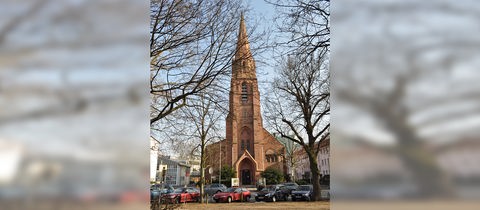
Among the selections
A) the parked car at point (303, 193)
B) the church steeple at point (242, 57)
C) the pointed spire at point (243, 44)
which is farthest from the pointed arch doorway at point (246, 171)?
the pointed spire at point (243, 44)

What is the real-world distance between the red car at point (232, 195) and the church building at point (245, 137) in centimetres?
72

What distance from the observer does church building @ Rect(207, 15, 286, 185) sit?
6770 millimetres

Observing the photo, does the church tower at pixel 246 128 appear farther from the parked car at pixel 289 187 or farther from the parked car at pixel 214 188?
the parked car at pixel 289 187

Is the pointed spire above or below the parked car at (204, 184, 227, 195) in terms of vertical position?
above

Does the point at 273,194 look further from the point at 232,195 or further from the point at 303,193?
the point at 232,195

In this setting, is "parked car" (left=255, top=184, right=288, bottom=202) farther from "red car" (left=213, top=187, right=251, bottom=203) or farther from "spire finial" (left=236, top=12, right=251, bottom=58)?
"spire finial" (left=236, top=12, right=251, bottom=58)

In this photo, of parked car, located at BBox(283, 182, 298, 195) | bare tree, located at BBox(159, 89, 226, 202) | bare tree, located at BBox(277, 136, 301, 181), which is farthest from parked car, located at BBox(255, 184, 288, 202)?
bare tree, located at BBox(159, 89, 226, 202)

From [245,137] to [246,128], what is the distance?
941mm

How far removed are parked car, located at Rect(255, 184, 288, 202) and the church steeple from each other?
274 inches

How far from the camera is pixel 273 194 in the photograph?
1250 cm

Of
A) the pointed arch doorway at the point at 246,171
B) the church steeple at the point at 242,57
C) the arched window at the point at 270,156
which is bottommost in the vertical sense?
the pointed arch doorway at the point at 246,171

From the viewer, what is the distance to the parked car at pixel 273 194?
12.6 metres
